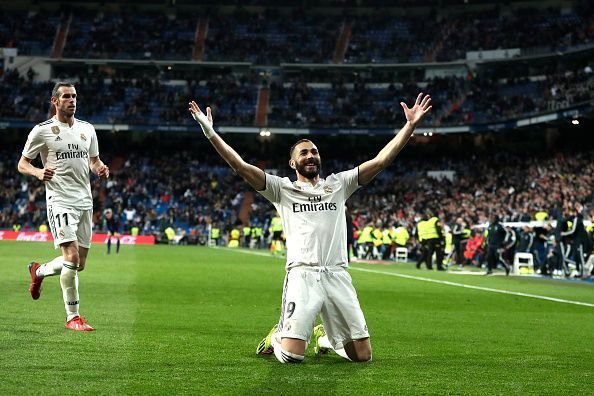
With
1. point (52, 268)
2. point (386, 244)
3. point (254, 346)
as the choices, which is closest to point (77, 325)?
point (52, 268)

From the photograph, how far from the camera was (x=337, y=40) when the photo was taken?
71375 mm

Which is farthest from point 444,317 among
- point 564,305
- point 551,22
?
point 551,22

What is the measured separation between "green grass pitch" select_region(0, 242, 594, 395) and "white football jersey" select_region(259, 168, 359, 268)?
97 centimetres

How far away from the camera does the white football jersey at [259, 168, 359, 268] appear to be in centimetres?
812

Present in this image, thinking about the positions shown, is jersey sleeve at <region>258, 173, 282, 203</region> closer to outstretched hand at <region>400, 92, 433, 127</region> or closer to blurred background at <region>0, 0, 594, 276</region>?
outstretched hand at <region>400, 92, 433, 127</region>

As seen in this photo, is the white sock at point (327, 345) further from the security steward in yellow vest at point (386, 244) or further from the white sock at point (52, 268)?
the security steward in yellow vest at point (386, 244)

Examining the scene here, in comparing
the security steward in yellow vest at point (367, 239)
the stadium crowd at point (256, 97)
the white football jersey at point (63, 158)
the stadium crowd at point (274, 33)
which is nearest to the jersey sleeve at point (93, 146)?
the white football jersey at point (63, 158)

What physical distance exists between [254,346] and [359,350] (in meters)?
1.39

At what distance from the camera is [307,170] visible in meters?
8.09

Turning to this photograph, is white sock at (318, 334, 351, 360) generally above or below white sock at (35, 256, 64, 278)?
below

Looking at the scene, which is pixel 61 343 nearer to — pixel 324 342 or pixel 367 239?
pixel 324 342

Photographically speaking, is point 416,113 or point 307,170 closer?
point 307,170

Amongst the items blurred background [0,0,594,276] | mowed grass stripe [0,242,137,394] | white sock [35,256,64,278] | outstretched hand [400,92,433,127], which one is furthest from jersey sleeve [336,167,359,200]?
blurred background [0,0,594,276]

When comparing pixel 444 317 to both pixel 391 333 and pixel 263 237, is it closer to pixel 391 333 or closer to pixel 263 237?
pixel 391 333
